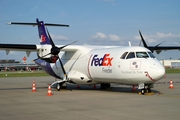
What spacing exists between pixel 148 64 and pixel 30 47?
27.7 feet

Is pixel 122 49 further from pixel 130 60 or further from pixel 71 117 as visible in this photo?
pixel 71 117

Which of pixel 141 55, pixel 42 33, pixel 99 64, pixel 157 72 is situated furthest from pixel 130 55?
pixel 42 33

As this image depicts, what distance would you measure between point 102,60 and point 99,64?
0.31 metres

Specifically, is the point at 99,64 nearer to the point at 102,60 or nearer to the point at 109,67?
the point at 102,60

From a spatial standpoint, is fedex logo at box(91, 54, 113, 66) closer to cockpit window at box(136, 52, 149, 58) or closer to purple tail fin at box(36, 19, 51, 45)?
cockpit window at box(136, 52, 149, 58)

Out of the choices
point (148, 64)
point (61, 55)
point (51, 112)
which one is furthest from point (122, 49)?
point (51, 112)

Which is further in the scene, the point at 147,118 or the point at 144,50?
the point at 144,50

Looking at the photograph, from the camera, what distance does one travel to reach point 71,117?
8688 mm

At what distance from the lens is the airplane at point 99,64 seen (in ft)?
48.0

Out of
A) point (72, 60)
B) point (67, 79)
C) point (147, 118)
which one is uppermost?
Result: point (72, 60)

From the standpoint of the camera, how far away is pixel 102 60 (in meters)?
17.1

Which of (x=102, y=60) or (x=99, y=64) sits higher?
(x=102, y=60)

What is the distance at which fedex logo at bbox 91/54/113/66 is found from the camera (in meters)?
16.6

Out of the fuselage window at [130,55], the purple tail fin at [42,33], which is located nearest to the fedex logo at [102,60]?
the fuselage window at [130,55]
